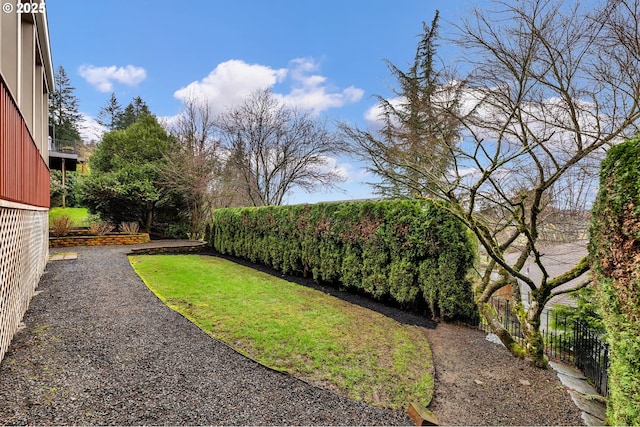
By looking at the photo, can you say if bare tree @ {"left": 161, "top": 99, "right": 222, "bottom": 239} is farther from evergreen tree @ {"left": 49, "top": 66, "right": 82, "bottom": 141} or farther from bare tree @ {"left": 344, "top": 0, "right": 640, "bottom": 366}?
evergreen tree @ {"left": 49, "top": 66, "right": 82, "bottom": 141}

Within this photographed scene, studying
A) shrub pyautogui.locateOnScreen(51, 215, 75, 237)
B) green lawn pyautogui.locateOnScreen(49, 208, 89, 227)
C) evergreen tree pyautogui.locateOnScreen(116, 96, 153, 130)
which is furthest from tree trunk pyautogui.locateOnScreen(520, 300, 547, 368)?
evergreen tree pyautogui.locateOnScreen(116, 96, 153, 130)

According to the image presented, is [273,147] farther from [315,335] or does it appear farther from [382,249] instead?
[315,335]

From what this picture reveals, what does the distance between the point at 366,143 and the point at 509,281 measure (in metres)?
4.09

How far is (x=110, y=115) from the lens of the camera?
37281mm

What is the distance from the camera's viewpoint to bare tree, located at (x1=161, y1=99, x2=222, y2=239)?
16.4 meters

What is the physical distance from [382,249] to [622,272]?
465cm

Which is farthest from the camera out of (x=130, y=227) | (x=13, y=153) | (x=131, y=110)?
(x=131, y=110)

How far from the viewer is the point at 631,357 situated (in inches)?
88.3

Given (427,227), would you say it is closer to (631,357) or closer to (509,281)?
(509,281)

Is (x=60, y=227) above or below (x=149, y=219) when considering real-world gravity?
below

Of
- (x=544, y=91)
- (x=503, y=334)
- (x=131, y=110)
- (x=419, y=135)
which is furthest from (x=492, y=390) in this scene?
(x=131, y=110)

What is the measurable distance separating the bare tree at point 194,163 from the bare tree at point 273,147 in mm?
894

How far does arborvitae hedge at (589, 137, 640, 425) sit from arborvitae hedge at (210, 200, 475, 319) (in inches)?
116

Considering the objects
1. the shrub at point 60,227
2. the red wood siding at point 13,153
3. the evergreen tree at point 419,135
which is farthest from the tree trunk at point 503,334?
the shrub at point 60,227
